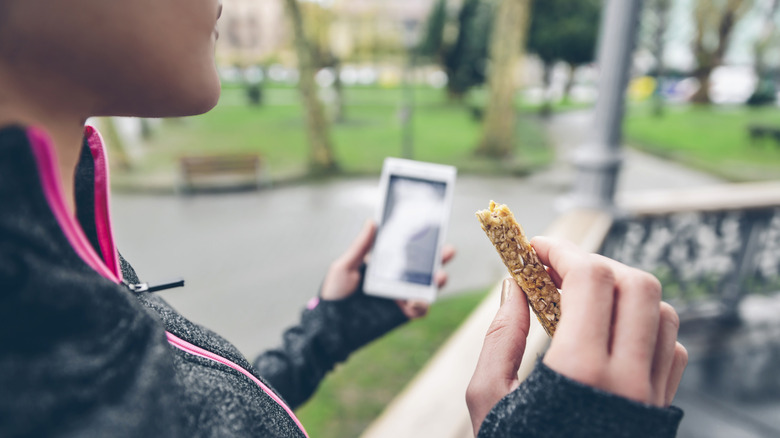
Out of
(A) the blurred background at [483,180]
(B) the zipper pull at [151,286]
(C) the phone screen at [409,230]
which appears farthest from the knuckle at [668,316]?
(A) the blurred background at [483,180]

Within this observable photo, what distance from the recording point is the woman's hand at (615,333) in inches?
22.5

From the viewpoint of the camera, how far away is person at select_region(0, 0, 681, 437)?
0.46 m

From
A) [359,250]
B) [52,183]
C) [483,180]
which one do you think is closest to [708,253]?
[359,250]

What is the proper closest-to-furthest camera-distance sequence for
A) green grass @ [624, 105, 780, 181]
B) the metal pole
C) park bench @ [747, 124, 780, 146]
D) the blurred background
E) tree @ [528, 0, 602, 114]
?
the metal pole
the blurred background
green grass @ [624, 105, 780, 181]
park bench @ [747, 124, 780, 146]
tree @ [528, 0, 602, 114]

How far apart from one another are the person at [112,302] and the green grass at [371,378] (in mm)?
2316

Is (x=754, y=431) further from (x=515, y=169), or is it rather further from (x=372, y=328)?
(x=515, y=169)

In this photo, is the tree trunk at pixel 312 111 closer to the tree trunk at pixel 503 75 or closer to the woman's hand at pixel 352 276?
the tree trunk at pixel 503 75

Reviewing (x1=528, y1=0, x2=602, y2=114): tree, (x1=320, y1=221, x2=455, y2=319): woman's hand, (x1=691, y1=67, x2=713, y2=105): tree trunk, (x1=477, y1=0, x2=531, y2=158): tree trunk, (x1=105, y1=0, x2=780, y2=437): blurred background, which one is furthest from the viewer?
(x1=691, y1=67, x2=713, y2=105): tree trunk

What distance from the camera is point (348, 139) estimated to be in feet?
48.7

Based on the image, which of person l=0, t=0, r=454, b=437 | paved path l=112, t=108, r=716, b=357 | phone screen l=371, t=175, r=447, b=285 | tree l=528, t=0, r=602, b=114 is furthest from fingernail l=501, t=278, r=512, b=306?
tree l=528, t=0, r=602, b=114

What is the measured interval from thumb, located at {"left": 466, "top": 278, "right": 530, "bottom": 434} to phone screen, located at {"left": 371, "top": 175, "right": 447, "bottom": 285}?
3.02 feet

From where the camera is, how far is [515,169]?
11422mm

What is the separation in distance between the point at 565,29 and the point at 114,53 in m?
22.7

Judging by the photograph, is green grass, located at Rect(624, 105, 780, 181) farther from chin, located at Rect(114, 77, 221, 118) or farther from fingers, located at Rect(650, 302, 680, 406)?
chin, located at Rect(114, 77, 221, 118)
